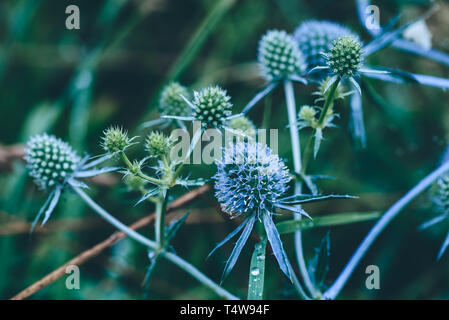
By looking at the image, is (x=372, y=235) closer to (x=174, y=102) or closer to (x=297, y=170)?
(x=297, y=170)


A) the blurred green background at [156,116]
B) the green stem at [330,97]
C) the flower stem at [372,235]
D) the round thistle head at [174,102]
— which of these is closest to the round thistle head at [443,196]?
the flower stem at [372,235]

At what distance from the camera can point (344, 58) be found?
4.06 feet

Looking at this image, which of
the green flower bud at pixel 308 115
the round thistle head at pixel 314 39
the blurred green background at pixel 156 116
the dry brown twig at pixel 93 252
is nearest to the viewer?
the green flower bud at pixel 308 115

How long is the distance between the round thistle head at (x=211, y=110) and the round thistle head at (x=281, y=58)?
1.52 feet

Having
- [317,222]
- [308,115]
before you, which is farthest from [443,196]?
[308,115]

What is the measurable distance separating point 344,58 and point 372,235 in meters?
0.69

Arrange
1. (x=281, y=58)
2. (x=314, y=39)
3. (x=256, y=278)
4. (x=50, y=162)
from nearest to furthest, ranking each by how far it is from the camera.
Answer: (x=256, y=278)
(x=50, y=162)
(x=281, y=58)
(x=314, y=39)

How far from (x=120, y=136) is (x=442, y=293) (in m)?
1.84

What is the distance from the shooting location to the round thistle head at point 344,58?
1.23 metres

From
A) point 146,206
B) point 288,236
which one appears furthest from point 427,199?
point 146,206

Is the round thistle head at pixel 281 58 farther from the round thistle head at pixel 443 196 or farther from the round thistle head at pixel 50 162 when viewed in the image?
the round thistle head at pixel 50 162

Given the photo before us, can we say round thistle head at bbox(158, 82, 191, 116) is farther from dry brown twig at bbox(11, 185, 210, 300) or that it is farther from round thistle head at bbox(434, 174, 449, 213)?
round thistle head at bbox(434, 174, 449, 213)

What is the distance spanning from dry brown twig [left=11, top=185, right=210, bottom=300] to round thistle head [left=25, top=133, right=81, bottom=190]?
0.30 metres

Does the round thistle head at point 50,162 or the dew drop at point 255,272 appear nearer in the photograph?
the dew drop at point 255,272
